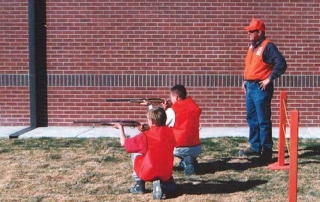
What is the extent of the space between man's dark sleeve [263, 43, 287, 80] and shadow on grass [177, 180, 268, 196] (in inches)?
57.3

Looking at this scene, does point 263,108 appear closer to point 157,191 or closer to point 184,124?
point 184,124

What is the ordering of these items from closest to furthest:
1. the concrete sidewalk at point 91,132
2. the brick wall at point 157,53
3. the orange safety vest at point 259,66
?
the orange safety vest at point 259,66, the concrete sidewalk at point 91,132, the brick wall at point 157,53

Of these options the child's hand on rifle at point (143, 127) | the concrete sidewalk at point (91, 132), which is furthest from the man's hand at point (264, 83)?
the concrete sidewalk at point (91, 132)

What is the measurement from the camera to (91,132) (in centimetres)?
971

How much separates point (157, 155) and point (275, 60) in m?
Result: 2.35

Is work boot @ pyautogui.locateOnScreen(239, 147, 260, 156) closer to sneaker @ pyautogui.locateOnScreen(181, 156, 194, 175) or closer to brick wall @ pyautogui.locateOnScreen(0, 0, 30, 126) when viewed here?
sneaker @ pyautogui.locateOnScreen(181, 156, 194, 175)

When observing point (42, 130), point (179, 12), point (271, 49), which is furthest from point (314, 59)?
point (42, 130)

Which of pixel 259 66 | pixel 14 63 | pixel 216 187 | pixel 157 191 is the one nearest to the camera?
pixel 157 191

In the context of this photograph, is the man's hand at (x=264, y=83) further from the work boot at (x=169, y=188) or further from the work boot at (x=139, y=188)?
the work boot at (x=139, y=188)

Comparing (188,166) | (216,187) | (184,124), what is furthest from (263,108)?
(216,187)

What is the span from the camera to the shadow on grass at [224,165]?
6945mm

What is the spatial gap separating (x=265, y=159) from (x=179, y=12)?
12.8 ft

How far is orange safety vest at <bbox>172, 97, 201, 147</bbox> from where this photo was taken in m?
6.62

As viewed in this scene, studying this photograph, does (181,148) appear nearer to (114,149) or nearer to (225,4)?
(114,149)
